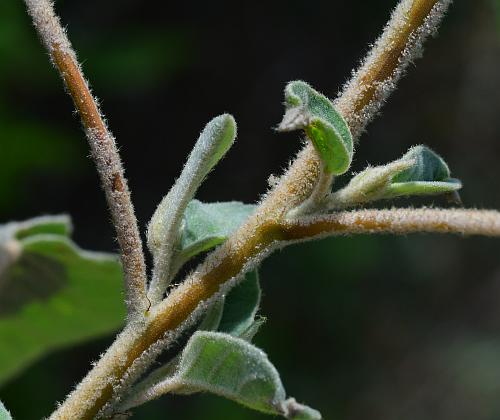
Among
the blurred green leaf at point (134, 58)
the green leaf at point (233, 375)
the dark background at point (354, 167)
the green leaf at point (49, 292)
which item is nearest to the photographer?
A: the green leaf at point (233, 375)

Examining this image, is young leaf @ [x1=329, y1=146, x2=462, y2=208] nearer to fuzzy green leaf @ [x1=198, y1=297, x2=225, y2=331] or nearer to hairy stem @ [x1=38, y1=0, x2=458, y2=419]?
hairy stem @ [x1=38, y1=0, x2=458, y2=419]

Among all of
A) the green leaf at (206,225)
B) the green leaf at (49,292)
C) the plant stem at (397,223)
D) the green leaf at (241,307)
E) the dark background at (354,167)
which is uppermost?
the plant stem at (397,223)

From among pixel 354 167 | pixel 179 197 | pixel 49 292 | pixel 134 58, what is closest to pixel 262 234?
pixel 179 197

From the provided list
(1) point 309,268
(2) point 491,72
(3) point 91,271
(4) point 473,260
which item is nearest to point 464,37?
(2) point 491,72

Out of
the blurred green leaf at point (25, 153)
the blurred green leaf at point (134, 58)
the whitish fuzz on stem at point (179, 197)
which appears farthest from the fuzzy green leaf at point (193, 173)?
the blurred green leaf at point (134, 58)

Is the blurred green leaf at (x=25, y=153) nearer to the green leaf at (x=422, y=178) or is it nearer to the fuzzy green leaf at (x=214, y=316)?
the fuzzy green leaf at (x=214, y=316)

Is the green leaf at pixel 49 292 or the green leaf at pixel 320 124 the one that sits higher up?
the green leaf at pixel 320 124
